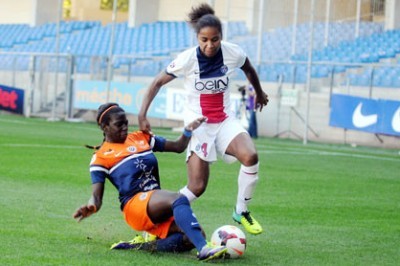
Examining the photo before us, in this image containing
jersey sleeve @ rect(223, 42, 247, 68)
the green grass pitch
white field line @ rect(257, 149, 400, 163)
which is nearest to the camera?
the green grass pitch

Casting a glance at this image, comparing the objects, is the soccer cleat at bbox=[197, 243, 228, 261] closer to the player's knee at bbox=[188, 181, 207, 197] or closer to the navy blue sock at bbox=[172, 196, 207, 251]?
the navy blue sock at bbox=[172, 196, 207, 251]

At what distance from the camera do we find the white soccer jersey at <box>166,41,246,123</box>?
8.87 meters

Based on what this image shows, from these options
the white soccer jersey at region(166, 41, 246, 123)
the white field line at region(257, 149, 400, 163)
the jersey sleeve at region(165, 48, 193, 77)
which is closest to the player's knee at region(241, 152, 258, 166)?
the white soccer jersey at region(166, 41, 246, 123)

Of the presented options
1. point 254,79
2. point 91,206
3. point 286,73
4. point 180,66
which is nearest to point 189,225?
point 91,206

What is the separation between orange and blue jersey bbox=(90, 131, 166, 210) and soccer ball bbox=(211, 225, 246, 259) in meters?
0.66

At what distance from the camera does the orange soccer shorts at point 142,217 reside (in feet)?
25.6

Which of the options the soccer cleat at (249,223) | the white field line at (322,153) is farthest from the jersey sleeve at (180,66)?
the white field line at (322,153)

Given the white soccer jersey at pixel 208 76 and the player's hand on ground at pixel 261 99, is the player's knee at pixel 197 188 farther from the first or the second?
the player's hand on ground at pixel 261 99

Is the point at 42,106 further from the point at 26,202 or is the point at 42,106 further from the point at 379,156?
the point at 26,202

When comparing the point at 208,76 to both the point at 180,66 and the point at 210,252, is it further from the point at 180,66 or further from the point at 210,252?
the point at 210,252

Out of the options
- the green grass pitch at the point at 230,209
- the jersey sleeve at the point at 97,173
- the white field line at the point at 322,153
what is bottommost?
the white field line at the point at 322,153

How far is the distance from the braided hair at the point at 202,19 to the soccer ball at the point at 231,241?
1.77 metres

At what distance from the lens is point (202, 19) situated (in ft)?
28.0

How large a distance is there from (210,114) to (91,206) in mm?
1943
